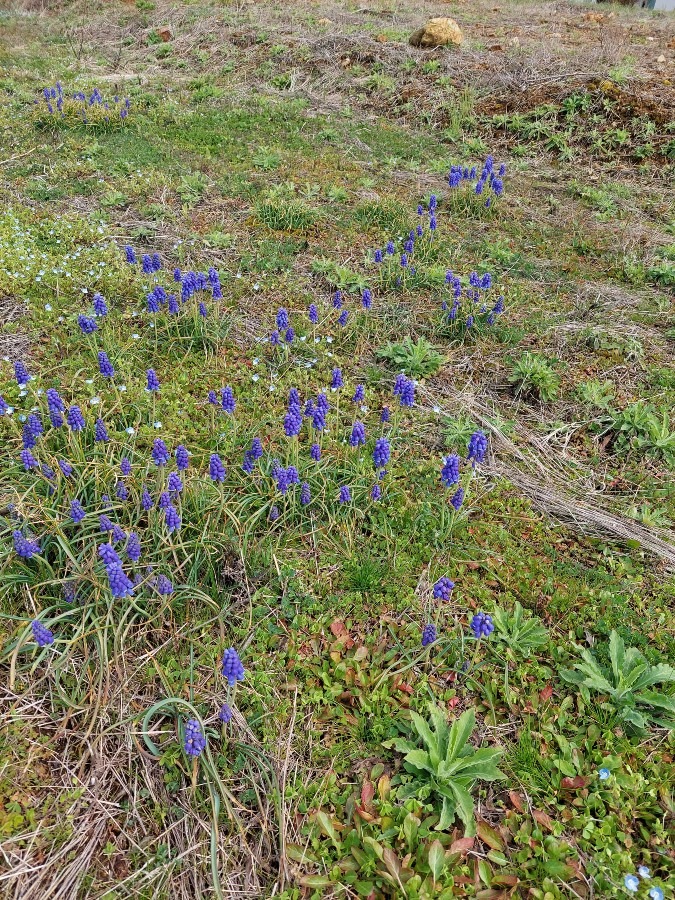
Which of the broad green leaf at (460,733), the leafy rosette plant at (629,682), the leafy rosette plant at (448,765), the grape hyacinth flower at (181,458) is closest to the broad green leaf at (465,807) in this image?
the leafy rosette plant at (448,765)

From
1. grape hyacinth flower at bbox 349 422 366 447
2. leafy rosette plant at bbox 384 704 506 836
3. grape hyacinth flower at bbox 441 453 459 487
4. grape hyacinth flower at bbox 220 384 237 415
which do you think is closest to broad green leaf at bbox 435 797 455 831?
leafy rosette plant at bbox 384 704 506 836

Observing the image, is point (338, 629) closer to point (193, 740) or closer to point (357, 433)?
point (193, 740)

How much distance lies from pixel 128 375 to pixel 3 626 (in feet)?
7.24

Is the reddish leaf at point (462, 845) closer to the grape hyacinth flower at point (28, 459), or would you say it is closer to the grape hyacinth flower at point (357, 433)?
the grape hyacinth flower at point (357, 433)

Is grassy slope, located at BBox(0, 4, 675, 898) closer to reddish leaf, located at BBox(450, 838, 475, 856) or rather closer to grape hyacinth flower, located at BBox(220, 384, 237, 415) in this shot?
reddish leaf, located at BBox(450, 838, 475, 856)

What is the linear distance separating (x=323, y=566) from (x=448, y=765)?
127 cm

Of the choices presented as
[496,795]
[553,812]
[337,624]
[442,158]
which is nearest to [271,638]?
[337,624]

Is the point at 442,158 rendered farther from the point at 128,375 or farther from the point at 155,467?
the point at 155,467

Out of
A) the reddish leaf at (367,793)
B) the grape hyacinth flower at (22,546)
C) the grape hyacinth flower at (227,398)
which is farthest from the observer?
the grape hyacinth flower at (227,398)

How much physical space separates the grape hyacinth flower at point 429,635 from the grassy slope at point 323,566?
0.36 feet

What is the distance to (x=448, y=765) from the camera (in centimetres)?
249

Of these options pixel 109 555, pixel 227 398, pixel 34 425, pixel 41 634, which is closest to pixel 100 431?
pixel 34 425

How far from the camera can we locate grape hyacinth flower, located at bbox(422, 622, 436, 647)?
2.88 meters

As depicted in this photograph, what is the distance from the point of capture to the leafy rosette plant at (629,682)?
2709 mm
